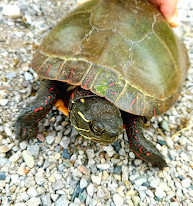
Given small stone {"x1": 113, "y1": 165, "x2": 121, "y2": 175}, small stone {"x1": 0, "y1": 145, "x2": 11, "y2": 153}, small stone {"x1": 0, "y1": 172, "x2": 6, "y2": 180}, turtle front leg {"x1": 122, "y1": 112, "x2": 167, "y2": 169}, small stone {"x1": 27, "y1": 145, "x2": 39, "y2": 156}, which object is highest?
turtle front leg {"x1": 122, "y1": 112, "x2": 167, "y2": 169}

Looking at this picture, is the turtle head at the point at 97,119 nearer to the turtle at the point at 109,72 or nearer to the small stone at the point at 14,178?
the turtle at the point at 109,72

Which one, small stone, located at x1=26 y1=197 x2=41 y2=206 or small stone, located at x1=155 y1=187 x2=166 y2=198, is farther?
small stone, located at x1=155 y1=187 x2=166 y2=198

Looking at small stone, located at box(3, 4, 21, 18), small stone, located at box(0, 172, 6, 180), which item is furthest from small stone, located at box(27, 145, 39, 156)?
small stone, located at box(3, 4, 21, 18)

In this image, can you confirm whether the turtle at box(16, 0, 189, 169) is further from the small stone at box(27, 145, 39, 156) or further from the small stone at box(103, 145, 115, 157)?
the small stone at box(103, 145, 115, 157)

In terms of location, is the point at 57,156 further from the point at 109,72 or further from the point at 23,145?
the point at 109,72

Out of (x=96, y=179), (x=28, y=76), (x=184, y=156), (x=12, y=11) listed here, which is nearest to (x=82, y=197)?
(x=96, y=179)

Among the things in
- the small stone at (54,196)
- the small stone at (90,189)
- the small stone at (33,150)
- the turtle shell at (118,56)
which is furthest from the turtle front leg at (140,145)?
the small stone at (33,150)

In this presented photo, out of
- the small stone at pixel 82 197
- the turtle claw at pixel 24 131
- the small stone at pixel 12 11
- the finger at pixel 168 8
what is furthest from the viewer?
the small stone at pixel 12 11

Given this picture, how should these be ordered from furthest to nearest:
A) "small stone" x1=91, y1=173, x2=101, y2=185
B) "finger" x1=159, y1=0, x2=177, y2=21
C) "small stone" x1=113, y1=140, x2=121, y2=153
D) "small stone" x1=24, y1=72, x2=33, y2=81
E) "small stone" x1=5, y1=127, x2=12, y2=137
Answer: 1. "small stone" x1=24, y1=72, x2=33, y2=81
2. "finger" x1=159, y1=0, x2=177, y2=21
3. "small stone" x1=113, y1=140, x2=121, y2=153
4. "small stone" x1=5, y1=127, x2=12, y2=137
5. "small stone" x1=91, y1=173, x2=101, y2=185

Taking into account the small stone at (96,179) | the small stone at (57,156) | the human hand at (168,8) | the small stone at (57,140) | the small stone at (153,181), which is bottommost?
the small stone at (57,156)
